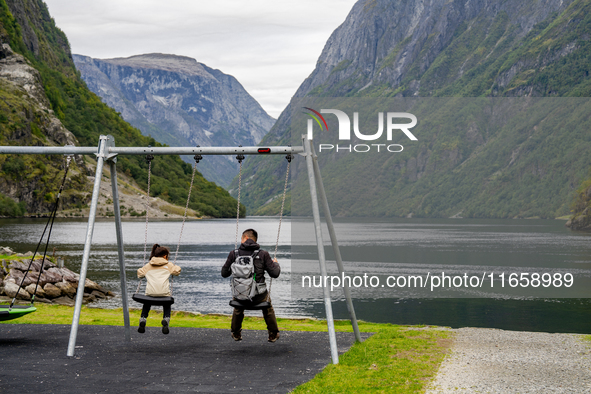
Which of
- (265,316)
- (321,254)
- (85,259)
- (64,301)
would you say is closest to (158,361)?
(265,316)

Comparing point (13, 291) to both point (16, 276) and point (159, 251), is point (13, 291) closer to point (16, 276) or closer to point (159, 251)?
point (16, 276)

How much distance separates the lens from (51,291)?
30.2 metres

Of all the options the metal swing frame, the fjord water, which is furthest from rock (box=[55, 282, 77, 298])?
the metal swing frame

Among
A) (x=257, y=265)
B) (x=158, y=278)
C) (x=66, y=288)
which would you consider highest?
(x=257, y=265)

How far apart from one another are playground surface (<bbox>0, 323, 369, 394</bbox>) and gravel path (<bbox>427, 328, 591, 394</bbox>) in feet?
7.29

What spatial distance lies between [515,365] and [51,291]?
25628mm

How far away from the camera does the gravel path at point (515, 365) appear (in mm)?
8883

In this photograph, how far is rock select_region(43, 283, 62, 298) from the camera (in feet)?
98.5

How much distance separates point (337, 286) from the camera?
1827 inches

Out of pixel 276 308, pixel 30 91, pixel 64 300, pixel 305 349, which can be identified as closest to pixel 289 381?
pixel 305 349

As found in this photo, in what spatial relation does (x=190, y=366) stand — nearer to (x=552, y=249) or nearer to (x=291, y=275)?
(x=291, y=275)

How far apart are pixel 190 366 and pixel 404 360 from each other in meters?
3.80

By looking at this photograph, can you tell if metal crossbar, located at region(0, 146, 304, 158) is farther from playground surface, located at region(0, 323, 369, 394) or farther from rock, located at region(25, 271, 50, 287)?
rock, located at region(25, 271, 50, 287)

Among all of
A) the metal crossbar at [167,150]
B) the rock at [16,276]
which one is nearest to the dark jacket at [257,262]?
the metal crossbar at [167,150]
